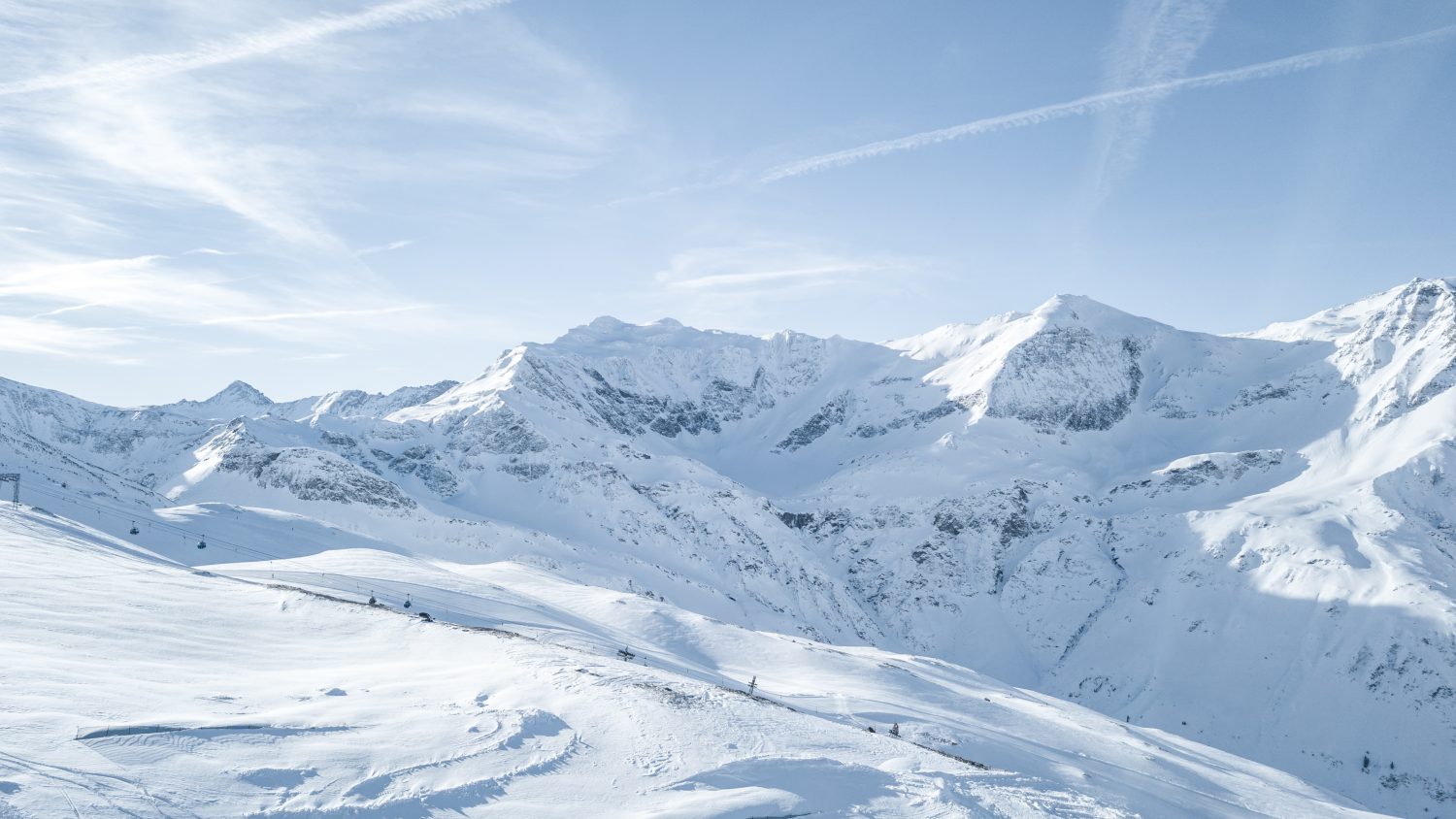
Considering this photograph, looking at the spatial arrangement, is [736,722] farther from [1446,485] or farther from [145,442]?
[145,442]

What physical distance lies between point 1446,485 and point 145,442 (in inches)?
8754

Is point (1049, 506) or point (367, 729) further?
point (1049, 506)

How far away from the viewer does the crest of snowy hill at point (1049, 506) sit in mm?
92375

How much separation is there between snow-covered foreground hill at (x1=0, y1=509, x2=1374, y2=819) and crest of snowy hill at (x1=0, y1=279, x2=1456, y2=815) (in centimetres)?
3201

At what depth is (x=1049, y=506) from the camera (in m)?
141

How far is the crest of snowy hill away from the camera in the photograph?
92.4 meters

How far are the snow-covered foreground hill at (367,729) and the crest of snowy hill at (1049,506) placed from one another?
32.0 m

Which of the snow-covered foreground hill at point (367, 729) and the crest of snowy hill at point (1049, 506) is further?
the crest of snowy hill at point (1049, 506)

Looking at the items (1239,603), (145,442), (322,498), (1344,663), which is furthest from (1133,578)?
(145,442)

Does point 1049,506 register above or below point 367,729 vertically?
above

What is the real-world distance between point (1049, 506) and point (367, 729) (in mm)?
143288

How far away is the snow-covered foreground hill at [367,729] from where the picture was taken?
35.1 feet

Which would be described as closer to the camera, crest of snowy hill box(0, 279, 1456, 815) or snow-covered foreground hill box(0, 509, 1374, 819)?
snow-covered foreground hill box(0, 509, 1374, 819)

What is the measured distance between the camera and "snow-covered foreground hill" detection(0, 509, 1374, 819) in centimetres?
1071
